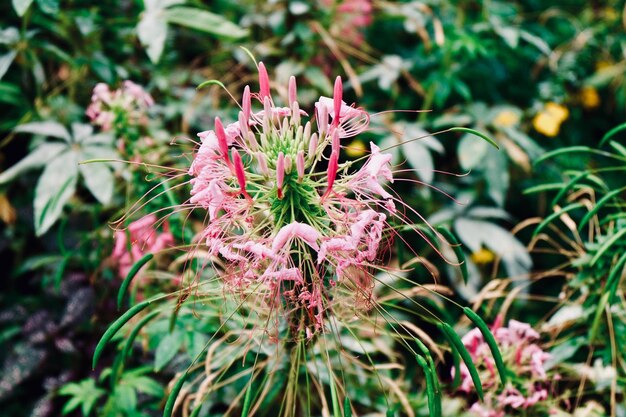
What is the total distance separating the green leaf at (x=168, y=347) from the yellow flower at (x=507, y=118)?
900 millimetres

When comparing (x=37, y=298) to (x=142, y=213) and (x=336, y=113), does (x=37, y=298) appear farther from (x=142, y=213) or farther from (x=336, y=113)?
(x=336, y=113)

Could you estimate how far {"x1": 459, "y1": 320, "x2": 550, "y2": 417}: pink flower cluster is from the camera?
0.82m

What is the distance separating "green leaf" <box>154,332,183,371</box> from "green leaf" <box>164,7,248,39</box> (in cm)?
64

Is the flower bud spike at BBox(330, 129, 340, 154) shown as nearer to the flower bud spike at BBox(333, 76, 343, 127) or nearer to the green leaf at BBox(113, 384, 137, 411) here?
the flower bud spike at BBox(333, 76, 343, 127)

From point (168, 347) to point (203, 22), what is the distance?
2.26 ft

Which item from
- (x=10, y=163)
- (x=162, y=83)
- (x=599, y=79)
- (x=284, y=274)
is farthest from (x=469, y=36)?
(x=10, y=163)

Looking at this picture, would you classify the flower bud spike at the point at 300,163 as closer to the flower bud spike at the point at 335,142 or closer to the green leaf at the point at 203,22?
the flower bud spike at the point at 335,142

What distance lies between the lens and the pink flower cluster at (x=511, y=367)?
824 millimetres

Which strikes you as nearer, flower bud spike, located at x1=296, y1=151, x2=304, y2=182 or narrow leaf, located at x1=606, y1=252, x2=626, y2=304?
flower bud spike, located at x1=296, y1=151, x2=304, y2=182

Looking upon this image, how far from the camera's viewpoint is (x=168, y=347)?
0.84m

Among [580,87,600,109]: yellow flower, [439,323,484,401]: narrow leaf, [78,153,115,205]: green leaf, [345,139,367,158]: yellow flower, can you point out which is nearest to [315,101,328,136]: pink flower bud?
[439,323,484,401]: narrow leaf

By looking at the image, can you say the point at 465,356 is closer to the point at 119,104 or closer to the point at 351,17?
the point at 119,104

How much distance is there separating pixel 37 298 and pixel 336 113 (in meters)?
0.90

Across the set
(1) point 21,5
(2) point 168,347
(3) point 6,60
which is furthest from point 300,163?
(3) point 6,60
